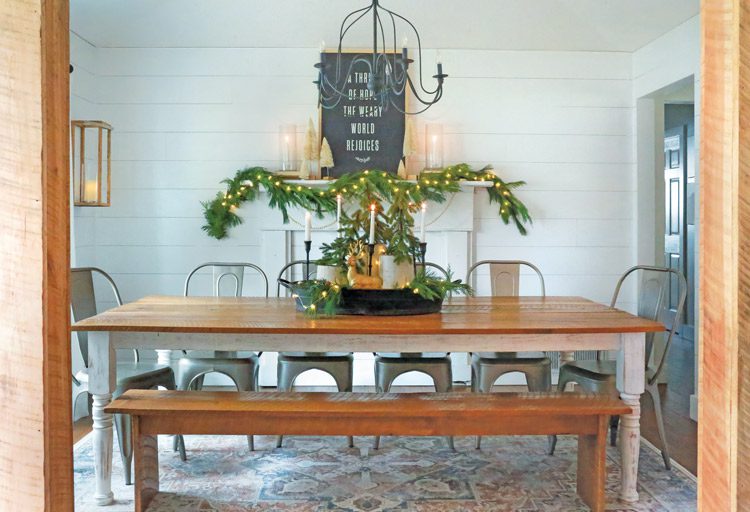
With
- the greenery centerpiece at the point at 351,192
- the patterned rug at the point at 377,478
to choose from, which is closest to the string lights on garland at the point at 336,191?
the greenery centerpiece at the point at 351,192

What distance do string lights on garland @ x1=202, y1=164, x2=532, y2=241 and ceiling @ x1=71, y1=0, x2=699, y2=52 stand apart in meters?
0.83

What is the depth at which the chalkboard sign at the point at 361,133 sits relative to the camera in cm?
482

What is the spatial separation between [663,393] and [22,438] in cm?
415

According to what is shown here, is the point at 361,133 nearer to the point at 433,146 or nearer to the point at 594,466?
the point at 433,146

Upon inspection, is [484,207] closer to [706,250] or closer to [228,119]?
[228,119]

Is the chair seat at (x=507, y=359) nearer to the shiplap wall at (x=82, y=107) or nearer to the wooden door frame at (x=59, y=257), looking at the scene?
the wooden door frame at (x=59, y=257)

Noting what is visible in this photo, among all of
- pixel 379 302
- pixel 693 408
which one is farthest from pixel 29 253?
pixel 693 408

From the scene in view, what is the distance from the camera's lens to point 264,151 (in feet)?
16.0

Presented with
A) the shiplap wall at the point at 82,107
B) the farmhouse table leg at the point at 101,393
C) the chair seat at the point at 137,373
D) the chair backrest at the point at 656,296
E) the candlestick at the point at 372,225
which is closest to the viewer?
the farmhouse table leg at the point at 101,393

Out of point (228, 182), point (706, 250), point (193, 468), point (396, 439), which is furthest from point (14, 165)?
point (228, 182)

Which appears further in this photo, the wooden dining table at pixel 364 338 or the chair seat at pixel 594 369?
the chair seat at pixel 594 369

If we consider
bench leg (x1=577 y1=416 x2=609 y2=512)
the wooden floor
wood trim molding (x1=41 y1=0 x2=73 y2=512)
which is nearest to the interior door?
the wooden floor

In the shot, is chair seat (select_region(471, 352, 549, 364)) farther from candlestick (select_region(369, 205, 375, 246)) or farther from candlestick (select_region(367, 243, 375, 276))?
candlestick (select_region(369, 205, 375, 246))

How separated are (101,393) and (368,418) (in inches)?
39.2
